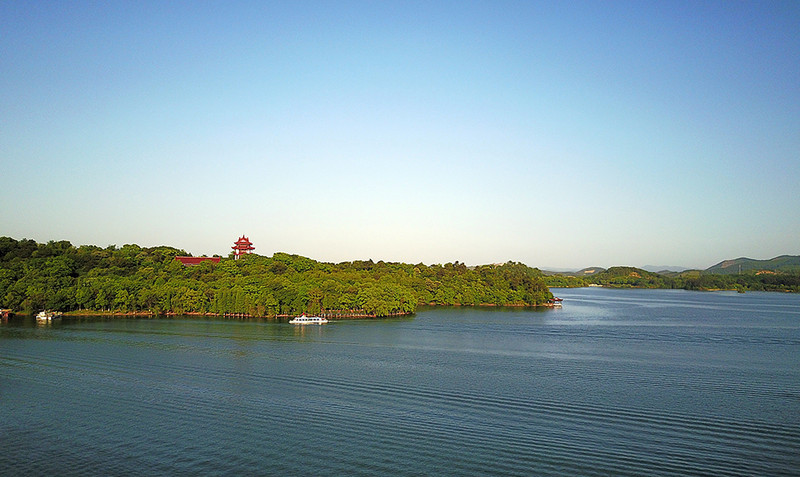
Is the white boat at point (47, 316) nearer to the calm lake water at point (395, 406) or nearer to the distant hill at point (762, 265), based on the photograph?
the calm lake water at point (395, 406)

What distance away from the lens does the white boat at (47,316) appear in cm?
2891

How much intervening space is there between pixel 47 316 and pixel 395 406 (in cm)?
2530

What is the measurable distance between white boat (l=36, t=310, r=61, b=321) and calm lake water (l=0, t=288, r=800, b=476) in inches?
322

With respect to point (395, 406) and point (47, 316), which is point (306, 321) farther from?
point (395, 406)

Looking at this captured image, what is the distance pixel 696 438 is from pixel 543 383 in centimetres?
444

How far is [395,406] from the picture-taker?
38.7 feet

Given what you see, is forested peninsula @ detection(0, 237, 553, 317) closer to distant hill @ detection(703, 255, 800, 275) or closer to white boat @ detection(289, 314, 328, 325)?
white boat @ detection(289, 314, 328, 325)

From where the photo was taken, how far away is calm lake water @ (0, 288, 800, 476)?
888 centimetres

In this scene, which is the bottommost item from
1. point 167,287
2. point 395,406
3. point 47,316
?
point 395,406

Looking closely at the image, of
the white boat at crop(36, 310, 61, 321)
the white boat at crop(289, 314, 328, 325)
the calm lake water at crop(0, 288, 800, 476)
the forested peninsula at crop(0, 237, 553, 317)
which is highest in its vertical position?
the forested peninsula at crop(0, 237, 553, 317)

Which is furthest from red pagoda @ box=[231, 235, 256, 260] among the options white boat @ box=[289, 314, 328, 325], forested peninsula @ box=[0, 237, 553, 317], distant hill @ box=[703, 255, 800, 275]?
distant hill @ box=[703, 255, 800, 275]

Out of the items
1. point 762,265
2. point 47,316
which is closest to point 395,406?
point 47,316

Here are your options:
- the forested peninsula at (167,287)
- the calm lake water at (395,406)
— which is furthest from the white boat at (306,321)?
the calm lake water at (395,406)

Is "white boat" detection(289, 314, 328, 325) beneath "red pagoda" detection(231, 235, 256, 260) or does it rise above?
beneath
